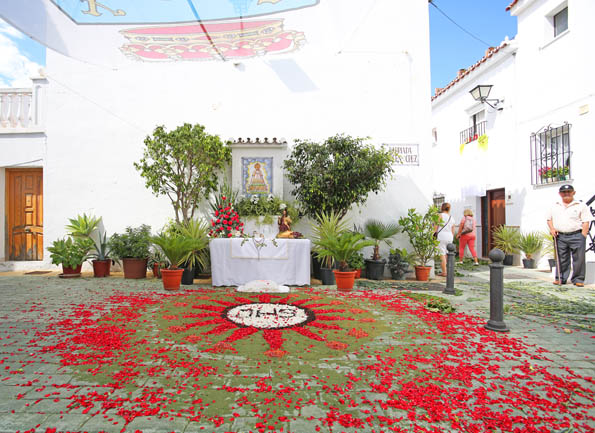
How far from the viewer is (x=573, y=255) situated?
6660 millimetres

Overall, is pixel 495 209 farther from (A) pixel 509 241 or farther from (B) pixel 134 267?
(B) pixel 134 267

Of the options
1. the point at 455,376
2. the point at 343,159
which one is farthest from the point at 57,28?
the point at 343,159

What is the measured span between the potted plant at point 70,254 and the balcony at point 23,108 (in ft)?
9.30

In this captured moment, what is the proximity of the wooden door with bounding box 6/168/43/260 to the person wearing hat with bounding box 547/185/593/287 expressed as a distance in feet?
37.2

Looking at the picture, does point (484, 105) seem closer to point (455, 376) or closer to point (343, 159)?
point (343, 159)

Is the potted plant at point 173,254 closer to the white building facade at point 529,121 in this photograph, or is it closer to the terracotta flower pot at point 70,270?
the terracotta flower pot at point 70,270

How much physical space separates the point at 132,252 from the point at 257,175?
3052mm

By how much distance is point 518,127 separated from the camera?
10.0 m

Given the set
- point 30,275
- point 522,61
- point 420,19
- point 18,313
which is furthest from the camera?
point 522,61

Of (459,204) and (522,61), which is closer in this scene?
(522,61)

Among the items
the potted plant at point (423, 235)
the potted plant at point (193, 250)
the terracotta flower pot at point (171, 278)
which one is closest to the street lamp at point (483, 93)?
the potted plant at point (423, 235)

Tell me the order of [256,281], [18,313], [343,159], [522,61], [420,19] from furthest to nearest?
[522,61]
[420,19]
[343,159]
[256,281]
[18,313]

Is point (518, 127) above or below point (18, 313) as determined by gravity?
above

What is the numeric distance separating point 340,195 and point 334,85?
2805 mm
